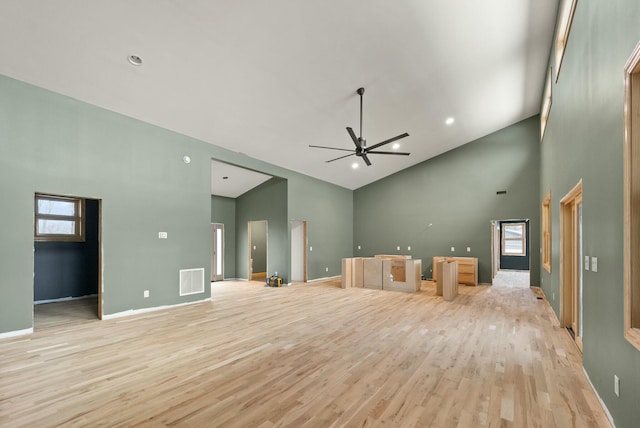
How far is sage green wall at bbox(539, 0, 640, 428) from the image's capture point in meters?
1.94

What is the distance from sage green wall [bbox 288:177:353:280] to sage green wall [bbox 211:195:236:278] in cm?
240

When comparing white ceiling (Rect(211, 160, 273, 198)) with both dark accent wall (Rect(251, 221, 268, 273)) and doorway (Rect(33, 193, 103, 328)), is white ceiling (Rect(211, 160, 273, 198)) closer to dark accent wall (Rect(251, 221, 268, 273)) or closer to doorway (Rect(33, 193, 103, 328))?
dark accent wall (Rect(251, 221, 268, 273))

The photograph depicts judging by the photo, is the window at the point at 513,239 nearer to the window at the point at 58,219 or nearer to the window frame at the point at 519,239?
the window frame at the point at 519,239

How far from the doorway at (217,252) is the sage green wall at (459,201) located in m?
4.85

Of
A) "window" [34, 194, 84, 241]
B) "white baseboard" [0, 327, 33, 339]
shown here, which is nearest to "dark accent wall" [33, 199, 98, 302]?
"window" [34, 194, 84, 241]

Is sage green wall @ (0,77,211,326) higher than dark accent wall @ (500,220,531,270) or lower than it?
higher

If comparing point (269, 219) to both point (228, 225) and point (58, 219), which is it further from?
point (58, 219)

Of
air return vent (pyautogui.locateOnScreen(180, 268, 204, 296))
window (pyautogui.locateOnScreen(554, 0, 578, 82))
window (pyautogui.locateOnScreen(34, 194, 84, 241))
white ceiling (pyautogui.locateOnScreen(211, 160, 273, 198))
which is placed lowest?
air return vent (pyautogui.locateOnScreen(180, 268, 204, 296))

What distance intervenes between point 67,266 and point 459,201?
10.6m

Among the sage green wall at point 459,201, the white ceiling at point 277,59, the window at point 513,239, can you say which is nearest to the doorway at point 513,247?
the window at point 513,239

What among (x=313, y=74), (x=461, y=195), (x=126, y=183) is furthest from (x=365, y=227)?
(x=126, y=183)

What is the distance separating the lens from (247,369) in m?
3.09

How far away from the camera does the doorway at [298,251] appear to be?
938cm

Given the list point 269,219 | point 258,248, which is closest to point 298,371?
point 269,219
